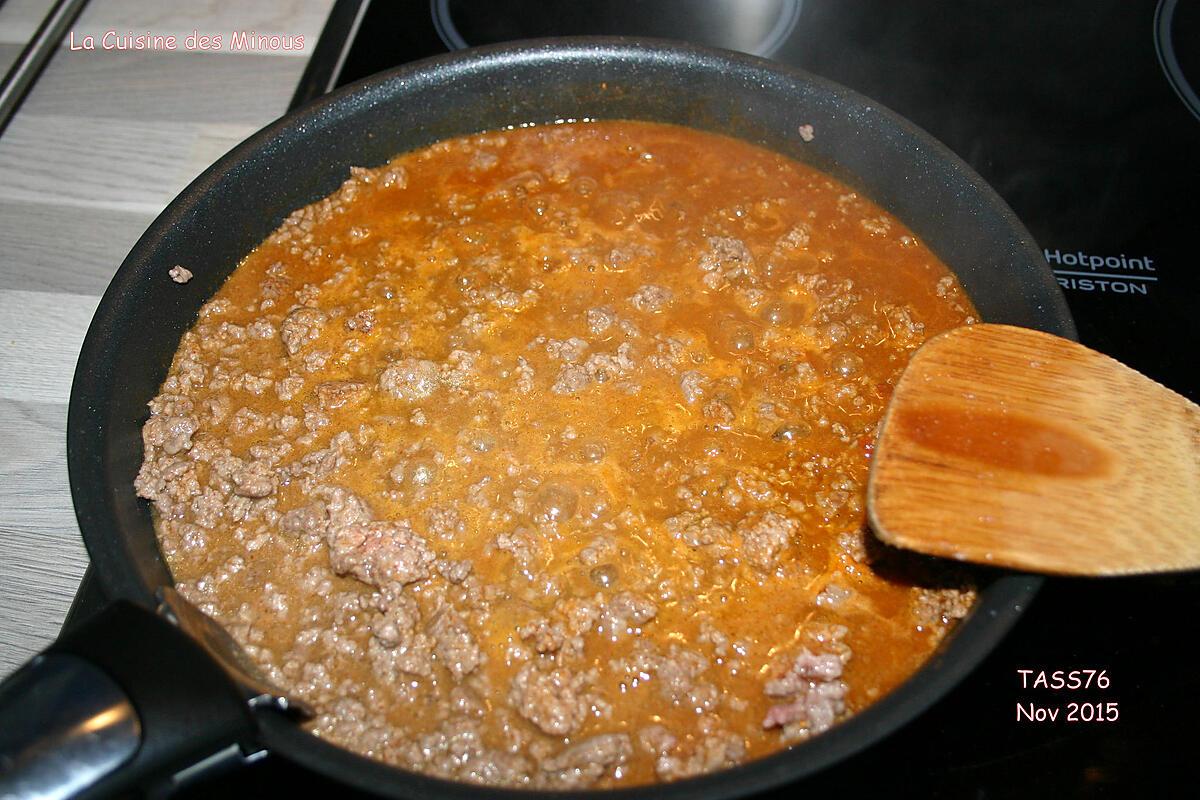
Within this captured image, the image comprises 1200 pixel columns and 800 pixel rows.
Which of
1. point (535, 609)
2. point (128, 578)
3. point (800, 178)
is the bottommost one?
point (535, 609)

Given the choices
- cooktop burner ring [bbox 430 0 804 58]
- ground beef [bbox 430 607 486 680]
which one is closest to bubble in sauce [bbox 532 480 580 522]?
ground beef [bbox 430 607 486 680]

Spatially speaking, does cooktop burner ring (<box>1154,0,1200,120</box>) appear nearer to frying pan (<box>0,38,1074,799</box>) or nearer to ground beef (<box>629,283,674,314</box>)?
frying pan (<box>0,38,1074,799</box>)

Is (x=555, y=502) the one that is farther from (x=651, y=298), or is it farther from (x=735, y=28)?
(x=735, y=28)

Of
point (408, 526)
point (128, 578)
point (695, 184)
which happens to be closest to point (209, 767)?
point (128, 578)

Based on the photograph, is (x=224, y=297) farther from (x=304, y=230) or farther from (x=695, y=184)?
(x=695, y=184)

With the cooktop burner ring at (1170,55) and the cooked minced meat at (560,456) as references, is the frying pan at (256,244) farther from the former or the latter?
the cooktop burner ring at (1170,55)

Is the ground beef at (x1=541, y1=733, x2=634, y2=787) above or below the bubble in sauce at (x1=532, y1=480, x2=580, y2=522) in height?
below

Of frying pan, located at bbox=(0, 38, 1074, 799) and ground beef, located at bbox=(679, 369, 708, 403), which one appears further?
ground beef, located at bbox=(679, 369, 708, 403)
